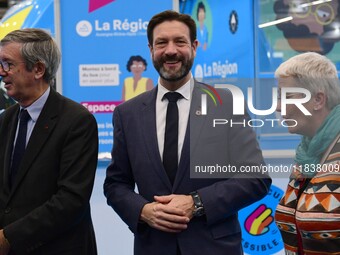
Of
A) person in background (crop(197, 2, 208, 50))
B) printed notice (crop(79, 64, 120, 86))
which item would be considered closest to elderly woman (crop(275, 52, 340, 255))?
person in background (crop(197, 2, 208, 50))

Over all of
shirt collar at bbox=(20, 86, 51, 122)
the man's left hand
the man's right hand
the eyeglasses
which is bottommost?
the man's right hand

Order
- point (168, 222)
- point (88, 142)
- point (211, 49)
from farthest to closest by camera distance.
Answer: point (211, 49) < point (88, 142) < point (168, 222)

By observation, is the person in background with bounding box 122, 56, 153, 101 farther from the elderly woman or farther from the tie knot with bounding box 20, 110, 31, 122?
the elderly woman

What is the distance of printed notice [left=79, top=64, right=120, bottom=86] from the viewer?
4.27 meters

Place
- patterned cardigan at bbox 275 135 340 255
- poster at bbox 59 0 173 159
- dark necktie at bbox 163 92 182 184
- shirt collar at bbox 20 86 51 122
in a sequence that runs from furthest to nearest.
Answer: poster at bbox 59 0 173 159, shirt collar at bbox 20 86 51 122, dark necktie at bbox 163 92 182 184, patterned cardigan at bbox 275 135 340 255

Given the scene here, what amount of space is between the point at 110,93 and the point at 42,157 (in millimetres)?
2052

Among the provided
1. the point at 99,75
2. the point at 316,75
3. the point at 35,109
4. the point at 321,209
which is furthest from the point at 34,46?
the point at 99,75

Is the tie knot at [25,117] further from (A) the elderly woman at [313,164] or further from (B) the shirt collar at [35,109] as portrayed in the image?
(A) the elderly woman at [313,164]

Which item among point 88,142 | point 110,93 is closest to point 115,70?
point 110,93

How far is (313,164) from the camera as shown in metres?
2.11

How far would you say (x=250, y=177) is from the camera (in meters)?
2.29

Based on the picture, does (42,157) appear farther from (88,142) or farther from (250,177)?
(250,177)

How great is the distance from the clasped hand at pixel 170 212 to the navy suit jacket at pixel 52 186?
259 mm

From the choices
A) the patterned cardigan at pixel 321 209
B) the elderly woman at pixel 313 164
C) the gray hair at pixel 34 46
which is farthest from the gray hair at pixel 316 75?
the gray hair at pixel 34 46
